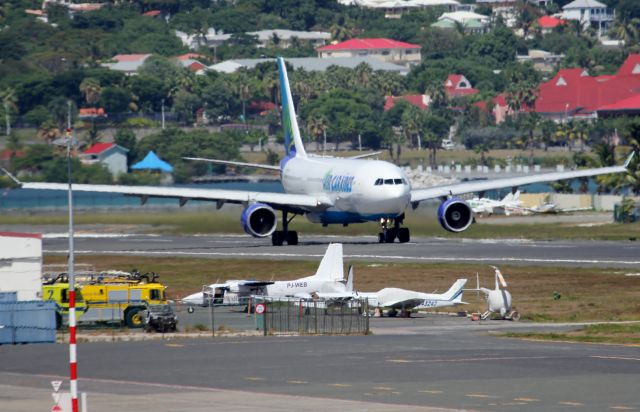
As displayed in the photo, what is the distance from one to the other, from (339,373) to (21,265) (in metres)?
17.8

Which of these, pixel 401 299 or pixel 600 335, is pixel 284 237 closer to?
pixel 401 299

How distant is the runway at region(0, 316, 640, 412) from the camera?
41562 millimetres

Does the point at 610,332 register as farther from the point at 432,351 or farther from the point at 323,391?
the point at 323,391

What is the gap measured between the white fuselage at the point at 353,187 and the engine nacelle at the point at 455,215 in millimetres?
2857

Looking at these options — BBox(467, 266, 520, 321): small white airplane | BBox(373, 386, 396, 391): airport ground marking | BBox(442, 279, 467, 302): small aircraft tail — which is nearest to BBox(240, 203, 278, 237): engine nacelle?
BBox(442, 279, 467, 302): small aircraft tail

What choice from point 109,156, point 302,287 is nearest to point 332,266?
point 302,287

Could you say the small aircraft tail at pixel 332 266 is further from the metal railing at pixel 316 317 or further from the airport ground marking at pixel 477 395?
the airport ground marking at pixel 477 395

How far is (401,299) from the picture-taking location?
6388 cm

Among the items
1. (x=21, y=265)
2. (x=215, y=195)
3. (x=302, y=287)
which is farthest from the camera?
(x=215, y=195)

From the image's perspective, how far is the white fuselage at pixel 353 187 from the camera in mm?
88312

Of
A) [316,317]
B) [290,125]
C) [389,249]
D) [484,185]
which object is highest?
[290,125]

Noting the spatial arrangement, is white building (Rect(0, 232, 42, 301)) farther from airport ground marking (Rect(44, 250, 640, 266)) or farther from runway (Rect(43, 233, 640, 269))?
airport ground marking (Rect(44, 250, 640, 266))

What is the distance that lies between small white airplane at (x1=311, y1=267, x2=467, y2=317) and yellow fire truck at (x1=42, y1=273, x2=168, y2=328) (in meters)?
6.39

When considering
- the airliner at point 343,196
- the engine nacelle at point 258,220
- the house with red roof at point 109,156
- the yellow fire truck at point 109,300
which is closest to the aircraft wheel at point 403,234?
the airliner at point 343,196
